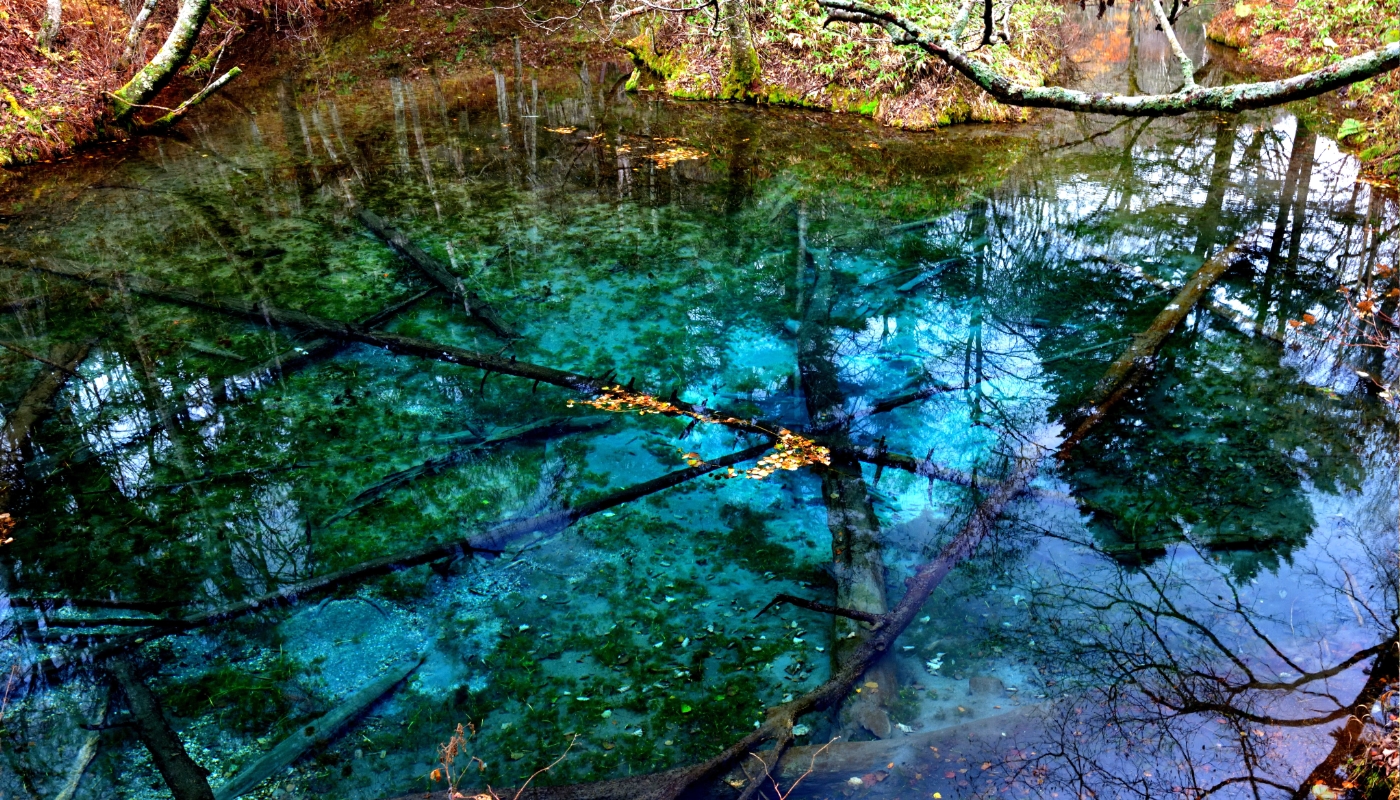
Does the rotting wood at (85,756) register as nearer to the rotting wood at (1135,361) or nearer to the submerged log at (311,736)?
the submerged log at (311,736)

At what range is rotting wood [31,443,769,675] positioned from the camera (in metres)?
4.91

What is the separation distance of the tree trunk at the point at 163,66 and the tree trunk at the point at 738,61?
9.44 m

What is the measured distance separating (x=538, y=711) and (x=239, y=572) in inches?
97.3

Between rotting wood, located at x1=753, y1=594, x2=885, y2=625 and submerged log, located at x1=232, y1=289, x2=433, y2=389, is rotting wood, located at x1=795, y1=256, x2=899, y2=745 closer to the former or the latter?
rotting wood, located at x1=753, y1=594, x2=885, y2=625

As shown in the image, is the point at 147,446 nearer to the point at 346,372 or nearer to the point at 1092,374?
the point at 346,372

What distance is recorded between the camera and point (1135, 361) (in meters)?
7.44

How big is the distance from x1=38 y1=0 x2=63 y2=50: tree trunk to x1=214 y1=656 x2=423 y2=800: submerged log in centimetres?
1489

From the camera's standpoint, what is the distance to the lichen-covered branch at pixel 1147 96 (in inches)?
105

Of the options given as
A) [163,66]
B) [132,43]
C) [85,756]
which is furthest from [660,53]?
[85,756]

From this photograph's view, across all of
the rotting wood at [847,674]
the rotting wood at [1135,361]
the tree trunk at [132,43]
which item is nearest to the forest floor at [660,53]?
the tree trunk at [132,43]

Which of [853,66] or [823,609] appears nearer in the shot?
[823,609]

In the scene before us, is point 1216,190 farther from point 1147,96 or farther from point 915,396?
point 1147,96

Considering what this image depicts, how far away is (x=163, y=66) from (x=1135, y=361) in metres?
15.9

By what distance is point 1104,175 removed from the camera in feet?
41.7
